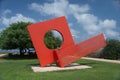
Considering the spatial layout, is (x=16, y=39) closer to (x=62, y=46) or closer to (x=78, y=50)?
(x=62, y=46)

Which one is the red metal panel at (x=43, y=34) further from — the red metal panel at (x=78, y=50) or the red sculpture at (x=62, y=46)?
the red metal panel at (x=78, y=50)

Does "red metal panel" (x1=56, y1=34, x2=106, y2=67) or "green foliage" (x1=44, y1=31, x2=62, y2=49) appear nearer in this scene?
"red metal panel" (x1=56, y1=34, x2=106, y2=67)

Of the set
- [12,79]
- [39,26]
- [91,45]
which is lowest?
[12,79]

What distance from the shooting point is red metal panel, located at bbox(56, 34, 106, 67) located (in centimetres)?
1159

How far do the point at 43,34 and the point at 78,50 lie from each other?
157 centimetres

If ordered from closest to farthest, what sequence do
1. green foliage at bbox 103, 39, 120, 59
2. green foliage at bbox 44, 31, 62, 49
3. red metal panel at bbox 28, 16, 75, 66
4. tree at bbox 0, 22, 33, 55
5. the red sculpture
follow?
the red sculpture
red metal panel at bbox 28, 16, 75, 66
green foliage at bbox 103, 39, 120, 59
tree at bbox 0, 22, 33, 55
green foliage at bbox 44, 31, 62, 49

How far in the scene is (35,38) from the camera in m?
11.9

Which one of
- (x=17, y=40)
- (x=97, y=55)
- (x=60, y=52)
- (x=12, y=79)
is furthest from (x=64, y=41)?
(x=17, y=40)

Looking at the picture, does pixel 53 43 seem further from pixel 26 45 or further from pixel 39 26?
pixel 39 26

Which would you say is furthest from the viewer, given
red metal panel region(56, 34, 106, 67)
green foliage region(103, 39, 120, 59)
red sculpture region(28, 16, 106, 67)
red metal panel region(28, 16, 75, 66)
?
green foliage region(103, 39, 120, 59)

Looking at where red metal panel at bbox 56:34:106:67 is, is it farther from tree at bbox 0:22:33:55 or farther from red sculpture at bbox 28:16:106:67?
tree at bbox 0:22:33:55

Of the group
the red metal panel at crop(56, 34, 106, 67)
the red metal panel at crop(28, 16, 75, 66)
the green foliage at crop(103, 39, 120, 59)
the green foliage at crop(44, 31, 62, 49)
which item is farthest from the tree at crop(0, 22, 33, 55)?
the red metal panel at crop(56, 34, 106, 67)

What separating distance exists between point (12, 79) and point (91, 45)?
15.6 feet

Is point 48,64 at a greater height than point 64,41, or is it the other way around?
point 64,41
